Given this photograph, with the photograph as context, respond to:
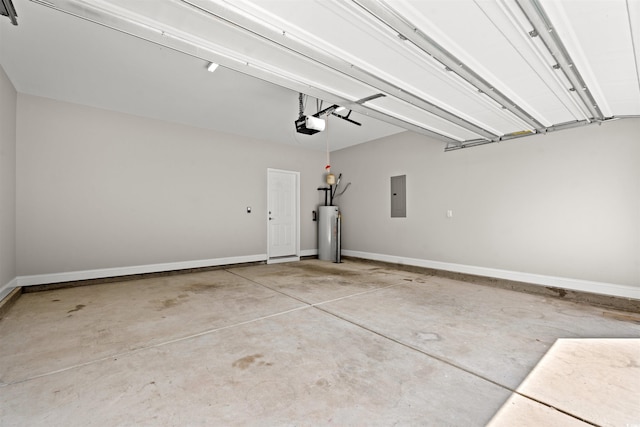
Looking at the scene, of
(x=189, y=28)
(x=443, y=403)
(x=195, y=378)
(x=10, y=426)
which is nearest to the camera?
(x=10, y=426)

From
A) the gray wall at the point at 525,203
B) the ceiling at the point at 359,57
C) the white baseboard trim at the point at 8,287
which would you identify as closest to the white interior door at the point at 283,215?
the gray wall at the point at 525,203

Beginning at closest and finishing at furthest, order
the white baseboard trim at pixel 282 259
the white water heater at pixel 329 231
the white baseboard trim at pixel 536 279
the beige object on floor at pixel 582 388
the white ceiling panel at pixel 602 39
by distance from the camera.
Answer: the beige object on floor at pixel 582 388, the white ceiling panel at pixel 602 39, the white baseboard trim at pixel 536 279, the white baseboard trim at pixel 282 259, the white water heater at pixel 329 231

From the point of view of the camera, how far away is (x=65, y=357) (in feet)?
7.06

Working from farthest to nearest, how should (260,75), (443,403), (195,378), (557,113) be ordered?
(557,113)
(260,75)
(195,378)
(443,403)

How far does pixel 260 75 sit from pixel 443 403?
9.69ft

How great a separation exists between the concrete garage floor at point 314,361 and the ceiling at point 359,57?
2390mm

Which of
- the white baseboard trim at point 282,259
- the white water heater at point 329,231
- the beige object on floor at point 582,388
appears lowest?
the beige object on floor at point 582,388

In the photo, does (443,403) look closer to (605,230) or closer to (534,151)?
(605,230)

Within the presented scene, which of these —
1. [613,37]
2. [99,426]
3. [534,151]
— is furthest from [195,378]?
[534,151]

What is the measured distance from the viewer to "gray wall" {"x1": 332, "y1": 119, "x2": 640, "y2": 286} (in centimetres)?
350

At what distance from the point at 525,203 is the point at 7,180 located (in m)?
7.26

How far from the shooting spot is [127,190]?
15.8ft

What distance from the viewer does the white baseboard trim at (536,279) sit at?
346 centimetres

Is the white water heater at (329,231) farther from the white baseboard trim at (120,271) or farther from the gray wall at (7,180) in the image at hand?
the gray wall at (7,180)
